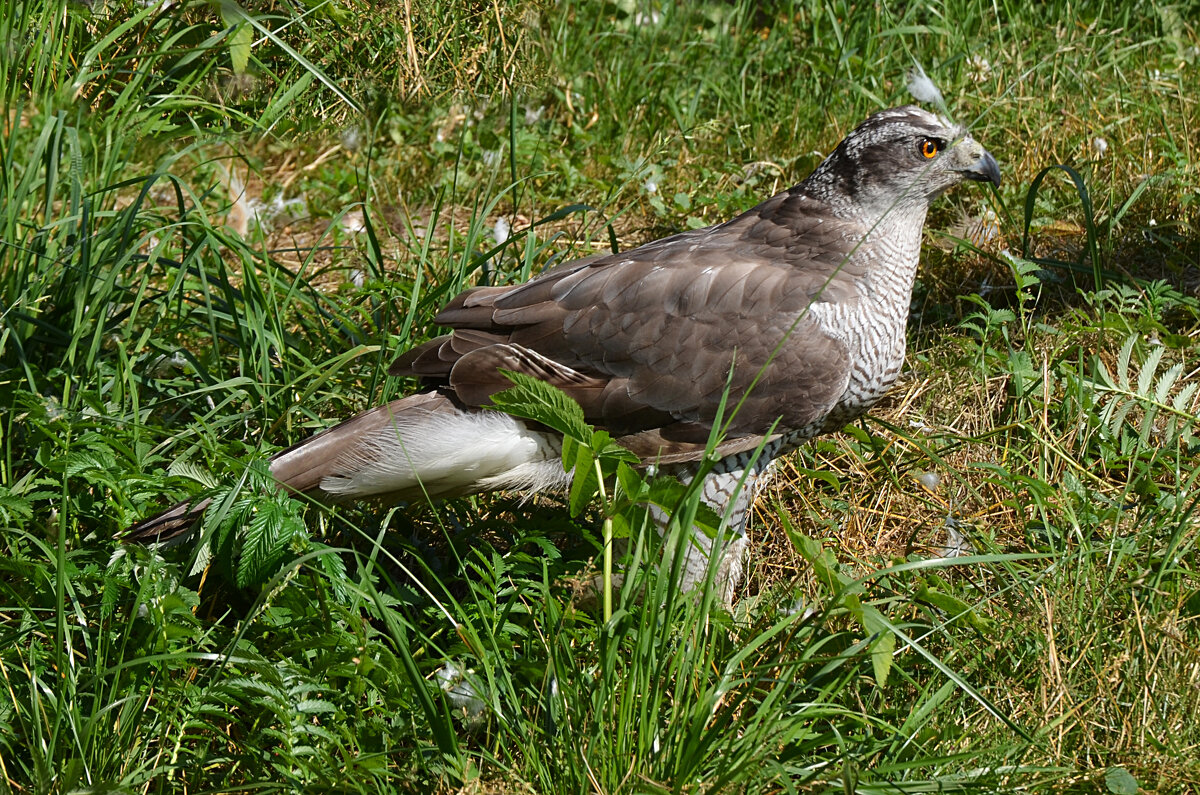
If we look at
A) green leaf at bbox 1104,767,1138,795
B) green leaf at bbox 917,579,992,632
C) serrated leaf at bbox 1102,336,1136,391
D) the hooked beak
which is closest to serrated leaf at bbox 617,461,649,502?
green leaf at bbox 917,579,992,632

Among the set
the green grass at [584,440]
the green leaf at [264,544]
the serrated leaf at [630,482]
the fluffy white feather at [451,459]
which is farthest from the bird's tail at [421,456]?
the serrated leaf at [630,482]

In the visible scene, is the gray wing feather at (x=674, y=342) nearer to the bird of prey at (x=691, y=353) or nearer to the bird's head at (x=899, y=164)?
the bird of prey at (x=691, y=353)

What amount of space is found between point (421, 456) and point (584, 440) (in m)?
0.87

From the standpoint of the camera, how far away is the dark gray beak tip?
3.50 metres

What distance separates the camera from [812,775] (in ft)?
8.11

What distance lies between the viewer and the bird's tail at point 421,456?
316 cm

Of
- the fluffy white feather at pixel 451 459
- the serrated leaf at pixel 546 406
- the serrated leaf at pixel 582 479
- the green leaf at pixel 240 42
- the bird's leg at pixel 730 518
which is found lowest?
the bird's leg at pixel 730 518

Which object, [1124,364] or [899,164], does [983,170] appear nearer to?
[899,164]

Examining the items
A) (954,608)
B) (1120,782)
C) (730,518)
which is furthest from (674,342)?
(1120,782)

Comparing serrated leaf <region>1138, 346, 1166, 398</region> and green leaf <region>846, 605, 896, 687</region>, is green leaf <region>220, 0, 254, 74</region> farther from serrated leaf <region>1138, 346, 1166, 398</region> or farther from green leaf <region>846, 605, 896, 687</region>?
serrated leaf <region>1138, 346, 1166, 398</region>

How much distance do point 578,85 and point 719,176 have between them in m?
0.90

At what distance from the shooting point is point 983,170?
3504mm

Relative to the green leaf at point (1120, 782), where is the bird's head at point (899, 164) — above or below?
above

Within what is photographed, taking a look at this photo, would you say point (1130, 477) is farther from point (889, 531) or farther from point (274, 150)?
point (274, 150)
